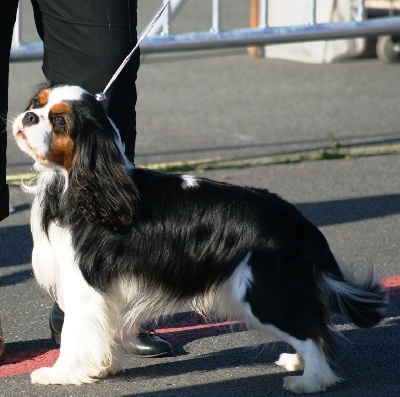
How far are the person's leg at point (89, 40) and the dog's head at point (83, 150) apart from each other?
0.41m

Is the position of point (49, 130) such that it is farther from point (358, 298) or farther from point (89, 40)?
point (358, 298)

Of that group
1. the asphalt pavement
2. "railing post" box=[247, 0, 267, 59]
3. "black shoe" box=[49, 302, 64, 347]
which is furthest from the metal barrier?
"railing post" box=[247, 0, 267, 59]

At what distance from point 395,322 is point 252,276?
1.05 metres

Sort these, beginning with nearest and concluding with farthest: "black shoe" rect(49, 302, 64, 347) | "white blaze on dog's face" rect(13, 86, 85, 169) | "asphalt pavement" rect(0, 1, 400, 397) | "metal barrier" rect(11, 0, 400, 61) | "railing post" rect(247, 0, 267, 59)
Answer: "white blaze on dog's face" rect(13, 86, 85, 169) < "asphalt pavement" rect(0, 1, 400, 397) < "black shoe" rect(49, 302, 64, 347) < "metal barrier" rect(11, 0, 400, 61) < "railing post" rect(247, 0, 267, 59)

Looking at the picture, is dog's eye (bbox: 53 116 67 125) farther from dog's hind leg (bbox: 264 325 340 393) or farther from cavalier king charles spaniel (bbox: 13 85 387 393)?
dog's hind leg (bbox: 264 325 340 393)

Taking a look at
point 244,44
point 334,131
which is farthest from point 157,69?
point 244,44

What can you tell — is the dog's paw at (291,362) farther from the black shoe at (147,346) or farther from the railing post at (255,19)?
the railing post at (255,19)

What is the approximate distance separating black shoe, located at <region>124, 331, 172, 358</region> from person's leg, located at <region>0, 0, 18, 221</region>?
805 mm

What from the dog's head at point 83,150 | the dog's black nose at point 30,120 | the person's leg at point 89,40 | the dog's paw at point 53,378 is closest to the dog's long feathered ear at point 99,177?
the dog's head at point 83,150

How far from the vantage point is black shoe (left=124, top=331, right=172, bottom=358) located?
3.97m

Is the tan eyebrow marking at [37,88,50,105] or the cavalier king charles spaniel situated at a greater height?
the tan eyebrow marking at [37,88,50,105]

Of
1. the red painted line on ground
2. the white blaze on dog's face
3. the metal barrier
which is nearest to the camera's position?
the white blaze on dog's face

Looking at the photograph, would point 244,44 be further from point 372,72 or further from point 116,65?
point 372,72

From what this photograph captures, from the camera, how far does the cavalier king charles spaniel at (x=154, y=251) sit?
347 cm
